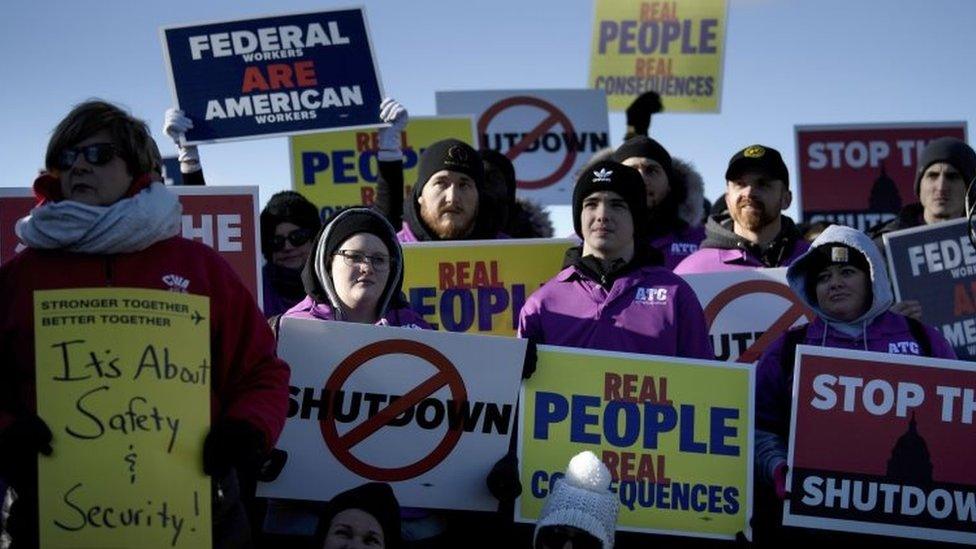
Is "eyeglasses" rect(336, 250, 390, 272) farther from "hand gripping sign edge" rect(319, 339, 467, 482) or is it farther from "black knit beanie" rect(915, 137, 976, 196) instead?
"black knit beanie" rect(915, 137, 976, 196)

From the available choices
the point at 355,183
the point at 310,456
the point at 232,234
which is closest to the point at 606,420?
the point at 310,456

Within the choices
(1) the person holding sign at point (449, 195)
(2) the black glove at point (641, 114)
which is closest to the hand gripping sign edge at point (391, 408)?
(1) the person holding sign at point (449, 195)

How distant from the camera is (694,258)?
776 centimetres

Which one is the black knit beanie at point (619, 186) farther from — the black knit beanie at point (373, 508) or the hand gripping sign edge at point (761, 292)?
the black knit beanie at point (373, 508)

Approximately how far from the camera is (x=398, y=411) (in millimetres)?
5984

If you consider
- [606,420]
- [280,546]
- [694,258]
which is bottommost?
[280,546]

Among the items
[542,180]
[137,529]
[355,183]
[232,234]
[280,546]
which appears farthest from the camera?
[542,180]

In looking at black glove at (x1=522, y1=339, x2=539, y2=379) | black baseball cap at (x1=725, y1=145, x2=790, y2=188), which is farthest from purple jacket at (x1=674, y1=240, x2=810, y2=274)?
black glove at (x1=522, y1=339, x2=539, y2=379)

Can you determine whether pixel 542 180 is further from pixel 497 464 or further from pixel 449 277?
pixel 497 464

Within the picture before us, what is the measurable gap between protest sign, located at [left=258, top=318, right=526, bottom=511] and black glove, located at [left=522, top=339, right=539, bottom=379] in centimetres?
3

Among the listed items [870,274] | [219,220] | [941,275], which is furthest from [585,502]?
[941,275]

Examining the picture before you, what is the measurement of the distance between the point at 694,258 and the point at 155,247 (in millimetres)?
3912

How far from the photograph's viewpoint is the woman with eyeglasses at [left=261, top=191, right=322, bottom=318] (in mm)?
7836

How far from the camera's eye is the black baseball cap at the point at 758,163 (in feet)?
24.8
